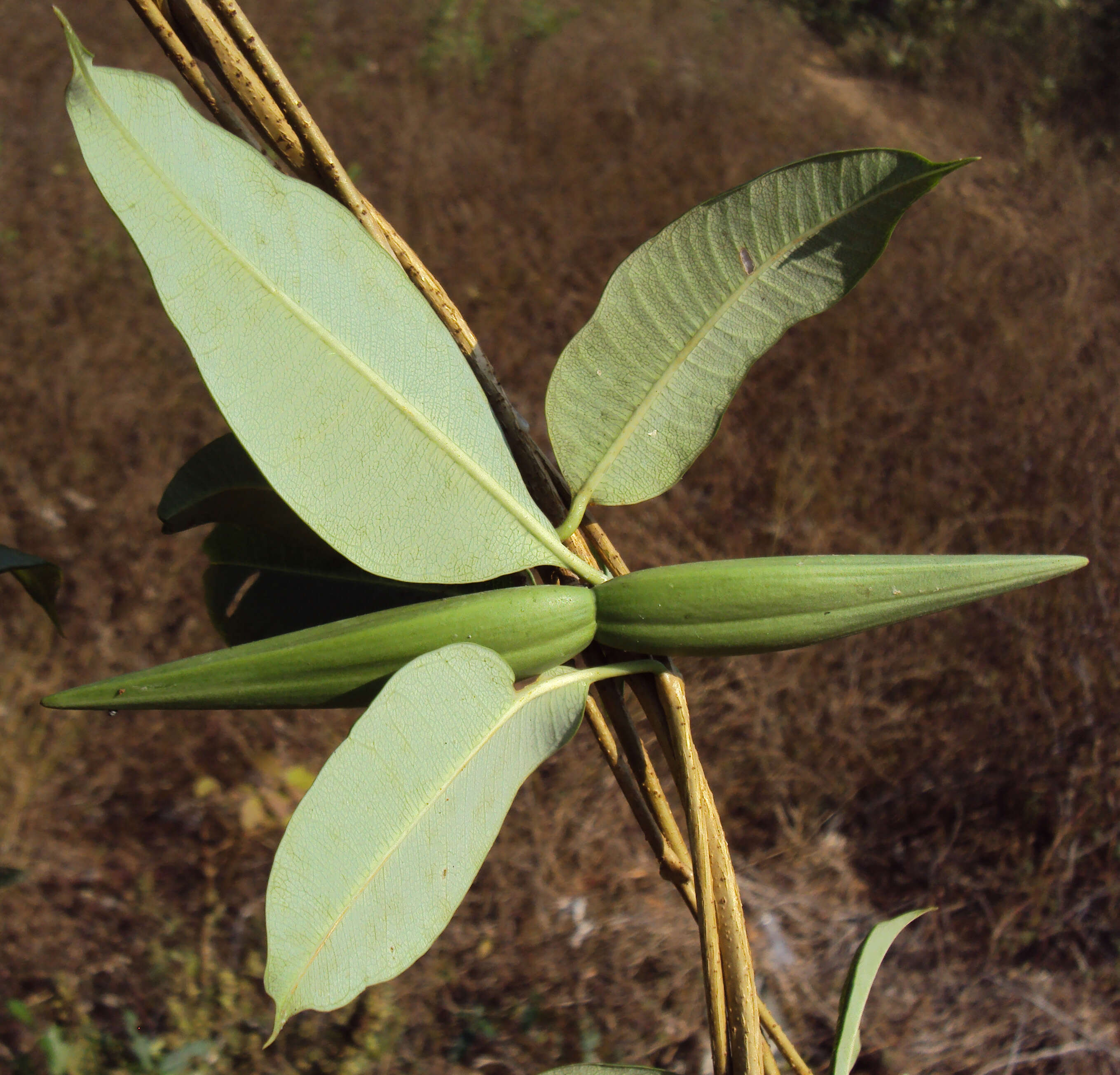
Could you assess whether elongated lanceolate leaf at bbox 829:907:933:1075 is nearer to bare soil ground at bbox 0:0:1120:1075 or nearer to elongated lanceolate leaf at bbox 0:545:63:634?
elongated lanceolate leaf at bbox 0:545:63:634

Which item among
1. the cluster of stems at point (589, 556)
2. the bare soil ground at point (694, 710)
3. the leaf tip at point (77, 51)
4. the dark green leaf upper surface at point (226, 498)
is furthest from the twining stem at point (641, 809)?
the bare soil ground at point (694, 710)

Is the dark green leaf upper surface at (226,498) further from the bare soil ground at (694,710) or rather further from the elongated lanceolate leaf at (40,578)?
the bare soil ground at (694,710)

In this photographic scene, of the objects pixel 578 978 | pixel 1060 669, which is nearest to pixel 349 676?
pixel 578 978

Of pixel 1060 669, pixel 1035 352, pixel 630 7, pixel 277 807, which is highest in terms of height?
pixel 630 7

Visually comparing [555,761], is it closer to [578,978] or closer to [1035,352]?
[578,978]

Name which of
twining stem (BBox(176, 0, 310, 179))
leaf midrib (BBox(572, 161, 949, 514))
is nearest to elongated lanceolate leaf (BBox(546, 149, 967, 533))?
leaf midrib (BBox(572, 161, 949, 514))
